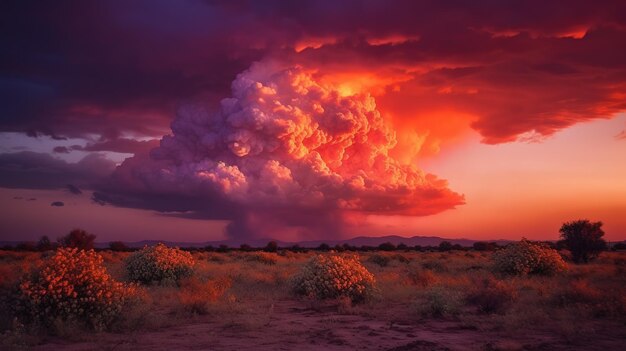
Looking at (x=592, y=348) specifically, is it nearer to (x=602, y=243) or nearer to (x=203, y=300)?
(x=203, y=300)

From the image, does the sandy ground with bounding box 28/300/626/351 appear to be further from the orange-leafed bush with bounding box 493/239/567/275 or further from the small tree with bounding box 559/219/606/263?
the small tree with bounding box 559/219/606/263

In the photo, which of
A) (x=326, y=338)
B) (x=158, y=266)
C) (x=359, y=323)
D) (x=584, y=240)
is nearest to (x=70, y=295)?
(x=326, y=338)

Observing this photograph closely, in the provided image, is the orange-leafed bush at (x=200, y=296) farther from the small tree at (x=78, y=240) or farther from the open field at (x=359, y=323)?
the small tree at (x=78, y=240)

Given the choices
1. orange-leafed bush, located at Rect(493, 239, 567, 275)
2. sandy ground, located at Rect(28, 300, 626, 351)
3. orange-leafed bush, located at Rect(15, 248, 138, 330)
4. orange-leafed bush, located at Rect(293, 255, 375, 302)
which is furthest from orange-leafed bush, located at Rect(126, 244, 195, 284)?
orange-leafed bush, located at Rect(493, 239, 567, 275)

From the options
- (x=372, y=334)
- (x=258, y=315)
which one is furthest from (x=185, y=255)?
(x=372, y=334)

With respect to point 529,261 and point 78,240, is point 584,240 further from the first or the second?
point 78,240

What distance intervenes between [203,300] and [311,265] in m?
4.76

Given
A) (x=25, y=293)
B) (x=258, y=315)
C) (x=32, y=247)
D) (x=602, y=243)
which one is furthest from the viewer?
(x=32, y=247)

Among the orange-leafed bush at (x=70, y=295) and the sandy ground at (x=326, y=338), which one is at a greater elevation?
the orange-leafed bush at (x=70, y=295)

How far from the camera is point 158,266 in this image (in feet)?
71.8

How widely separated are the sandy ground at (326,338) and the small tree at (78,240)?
137 ft

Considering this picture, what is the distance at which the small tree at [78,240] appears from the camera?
49.3 meters

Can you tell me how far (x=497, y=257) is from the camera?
26.6 m

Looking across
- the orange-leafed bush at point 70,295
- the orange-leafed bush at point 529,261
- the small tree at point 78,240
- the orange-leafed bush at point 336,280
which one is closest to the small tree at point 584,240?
the orange-leafed bush at point 529,261
